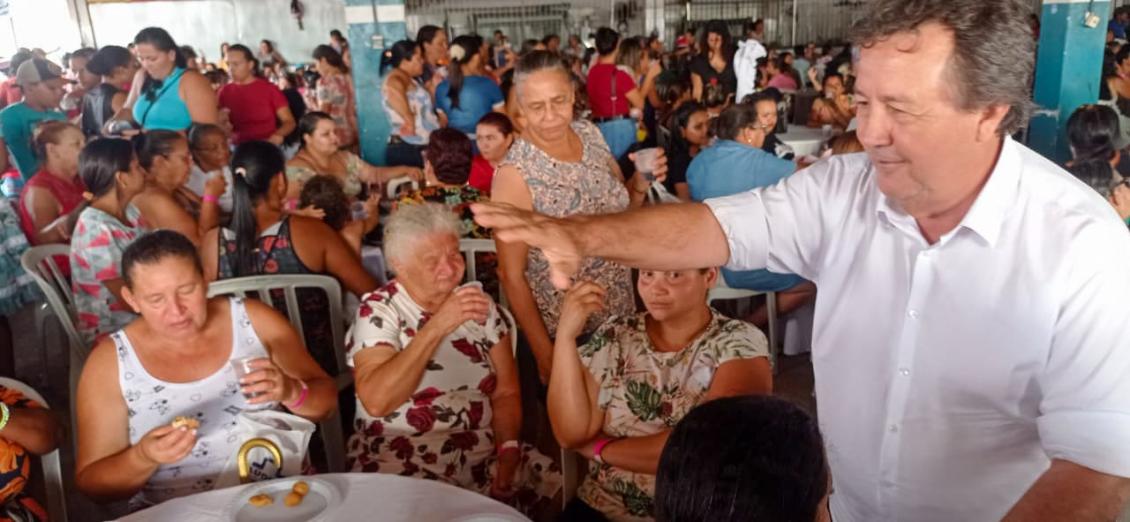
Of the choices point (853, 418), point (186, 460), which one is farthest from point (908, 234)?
point (186, 460)

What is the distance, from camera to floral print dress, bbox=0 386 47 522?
1984mm

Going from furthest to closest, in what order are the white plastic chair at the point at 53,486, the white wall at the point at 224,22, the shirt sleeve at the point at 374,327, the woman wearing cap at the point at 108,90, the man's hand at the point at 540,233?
the white wall at the point at 224,22, the woman wearing cap at the point at 108,90, the shirt sleeve at the point at 374,327, the white plastic chair at the point at 53,486, the man's hand at the point at 540,233

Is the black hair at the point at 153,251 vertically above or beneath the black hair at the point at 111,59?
beneath

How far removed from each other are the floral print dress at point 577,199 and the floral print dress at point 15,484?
1428 millimetres

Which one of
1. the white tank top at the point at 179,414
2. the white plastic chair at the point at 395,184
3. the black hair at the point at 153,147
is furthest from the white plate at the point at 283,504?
the white plastic chair at the point at 395,184

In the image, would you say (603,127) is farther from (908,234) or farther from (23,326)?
(23,326)

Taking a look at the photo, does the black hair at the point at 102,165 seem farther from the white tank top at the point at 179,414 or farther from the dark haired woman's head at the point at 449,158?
the white tank top at the point at 179,414

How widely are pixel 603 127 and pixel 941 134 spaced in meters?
3.68

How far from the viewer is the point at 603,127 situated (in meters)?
4.79

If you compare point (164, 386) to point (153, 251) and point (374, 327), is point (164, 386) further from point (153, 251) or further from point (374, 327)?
point (374, 327)

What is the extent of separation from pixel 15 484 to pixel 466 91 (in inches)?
161

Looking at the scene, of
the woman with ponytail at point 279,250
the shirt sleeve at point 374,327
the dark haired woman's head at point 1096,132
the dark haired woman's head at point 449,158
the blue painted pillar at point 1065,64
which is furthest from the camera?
the blue painted pillar at point 1065,64

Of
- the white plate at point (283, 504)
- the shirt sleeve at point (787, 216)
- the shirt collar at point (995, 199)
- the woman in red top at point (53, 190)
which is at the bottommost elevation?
the white plate at point (283, 504)

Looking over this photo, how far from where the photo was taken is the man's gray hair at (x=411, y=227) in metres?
2.41
